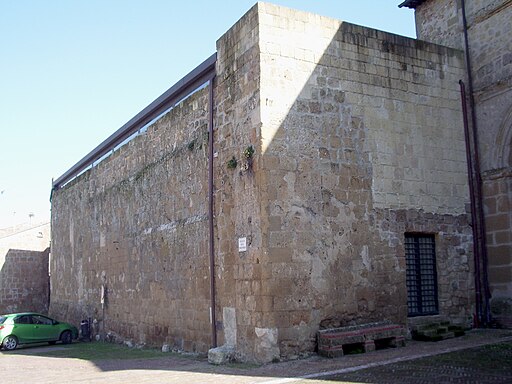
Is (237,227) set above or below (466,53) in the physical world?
below

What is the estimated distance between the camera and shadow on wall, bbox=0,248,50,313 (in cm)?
2970

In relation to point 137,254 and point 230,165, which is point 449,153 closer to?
point 230,165

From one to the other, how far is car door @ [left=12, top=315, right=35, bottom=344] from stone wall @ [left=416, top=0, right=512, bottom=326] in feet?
47.2

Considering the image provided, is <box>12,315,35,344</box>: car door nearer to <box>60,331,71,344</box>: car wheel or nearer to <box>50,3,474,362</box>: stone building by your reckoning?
<box>60,331,71,344</box>: car wheel

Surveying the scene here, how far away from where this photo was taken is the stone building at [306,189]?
10.1 metres

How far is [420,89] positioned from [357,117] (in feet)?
6.36

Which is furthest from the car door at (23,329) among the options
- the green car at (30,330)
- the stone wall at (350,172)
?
the stone wall at (350,172)

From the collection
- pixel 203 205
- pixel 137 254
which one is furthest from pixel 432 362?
pixel 137 254

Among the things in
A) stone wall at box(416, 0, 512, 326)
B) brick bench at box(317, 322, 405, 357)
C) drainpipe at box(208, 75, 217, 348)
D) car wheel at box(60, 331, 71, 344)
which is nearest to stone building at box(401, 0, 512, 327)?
stone wall at box(416, 0, 512, 326)

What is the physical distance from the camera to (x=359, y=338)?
32.7 feet

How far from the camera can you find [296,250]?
1006 centimetres

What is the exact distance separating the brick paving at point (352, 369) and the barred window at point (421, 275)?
938mm

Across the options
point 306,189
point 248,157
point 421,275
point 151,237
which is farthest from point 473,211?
point 151,237

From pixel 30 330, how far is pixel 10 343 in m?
0.79
